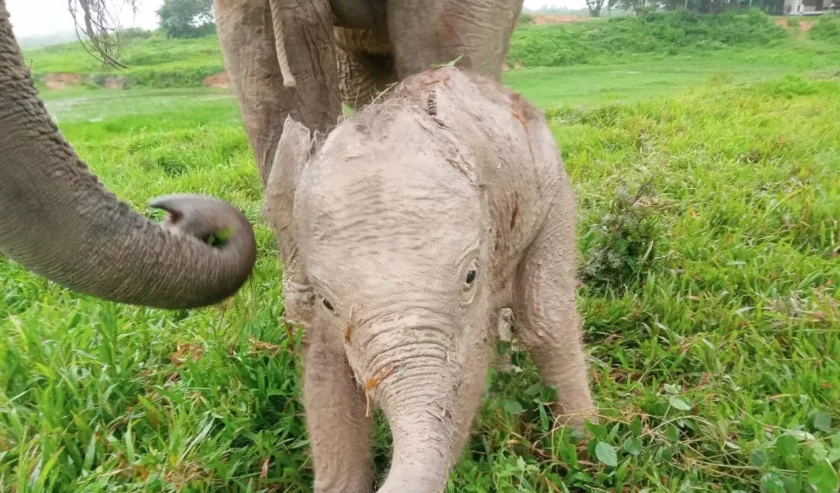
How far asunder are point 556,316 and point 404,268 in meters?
0.73

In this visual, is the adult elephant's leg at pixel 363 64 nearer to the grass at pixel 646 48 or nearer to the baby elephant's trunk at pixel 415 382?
the baby elephant's trunk at pixel 415 382

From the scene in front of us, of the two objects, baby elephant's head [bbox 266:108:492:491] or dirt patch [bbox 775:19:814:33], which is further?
dirt patch [bbox 775:19:814:33]

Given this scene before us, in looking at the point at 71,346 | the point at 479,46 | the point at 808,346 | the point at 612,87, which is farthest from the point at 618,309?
the point at 612,87

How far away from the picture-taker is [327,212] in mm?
1373

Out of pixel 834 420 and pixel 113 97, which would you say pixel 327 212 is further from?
pixel 113 97

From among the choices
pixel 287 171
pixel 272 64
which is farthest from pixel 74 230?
pixel 272 64

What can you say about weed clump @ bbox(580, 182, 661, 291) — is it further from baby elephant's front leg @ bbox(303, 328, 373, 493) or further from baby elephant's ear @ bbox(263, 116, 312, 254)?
baby elephant's ear @ bbox(263, 116, 312, 254)

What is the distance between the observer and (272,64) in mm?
2311

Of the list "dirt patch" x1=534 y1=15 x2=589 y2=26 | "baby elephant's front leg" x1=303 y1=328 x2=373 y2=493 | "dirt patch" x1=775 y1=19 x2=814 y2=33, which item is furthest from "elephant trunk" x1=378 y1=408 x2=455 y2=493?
"dirt patch" x1=534 y1=15 x2=589 y2=26

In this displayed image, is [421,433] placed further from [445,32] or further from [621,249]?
[621,249]

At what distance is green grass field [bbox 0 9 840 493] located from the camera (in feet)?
5.98

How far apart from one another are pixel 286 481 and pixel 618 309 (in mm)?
1382

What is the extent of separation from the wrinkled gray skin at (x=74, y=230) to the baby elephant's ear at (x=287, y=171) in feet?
0.46

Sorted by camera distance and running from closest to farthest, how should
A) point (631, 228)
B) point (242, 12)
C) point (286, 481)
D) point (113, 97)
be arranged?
point (286, 481)
point (242, 12)
point (631, 228)
point (113, 97)
